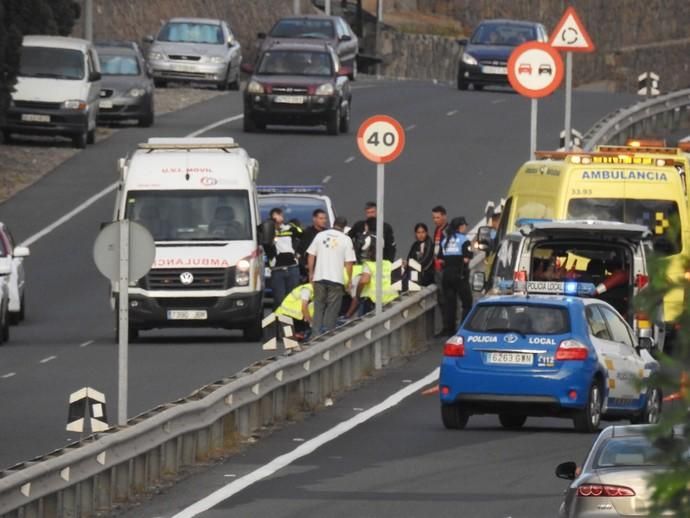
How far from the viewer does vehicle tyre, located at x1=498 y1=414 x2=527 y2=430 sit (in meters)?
20.6

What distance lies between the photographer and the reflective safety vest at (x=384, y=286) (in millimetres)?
28469

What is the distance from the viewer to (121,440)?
49.1ft

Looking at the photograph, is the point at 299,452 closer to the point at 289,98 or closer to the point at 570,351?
the point at 570,351

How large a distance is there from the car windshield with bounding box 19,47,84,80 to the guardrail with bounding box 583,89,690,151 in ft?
34.3

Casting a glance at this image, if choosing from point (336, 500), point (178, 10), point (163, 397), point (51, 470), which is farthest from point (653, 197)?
point (178, 10)

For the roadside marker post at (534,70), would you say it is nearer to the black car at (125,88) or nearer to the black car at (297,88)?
the black car at (297,88)

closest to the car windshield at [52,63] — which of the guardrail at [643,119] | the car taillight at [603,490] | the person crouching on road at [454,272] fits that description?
the guardrail at [643,119]

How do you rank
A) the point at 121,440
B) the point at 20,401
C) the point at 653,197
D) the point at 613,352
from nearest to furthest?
the point at 121,440 → the point at 613,352 → the point at 20,401 → the point at 653,197

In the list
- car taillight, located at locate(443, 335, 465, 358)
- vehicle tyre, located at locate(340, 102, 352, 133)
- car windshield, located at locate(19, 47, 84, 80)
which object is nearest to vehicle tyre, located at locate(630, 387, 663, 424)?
car taillight, located at locate(443, 335, 465, 358)

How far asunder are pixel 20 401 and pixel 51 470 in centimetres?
866

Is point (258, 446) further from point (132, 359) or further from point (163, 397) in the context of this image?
point (132, 359)

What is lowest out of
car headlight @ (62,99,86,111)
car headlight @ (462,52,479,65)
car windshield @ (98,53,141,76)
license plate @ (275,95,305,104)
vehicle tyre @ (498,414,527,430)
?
vehicle tyre @ (498,414,527,430)

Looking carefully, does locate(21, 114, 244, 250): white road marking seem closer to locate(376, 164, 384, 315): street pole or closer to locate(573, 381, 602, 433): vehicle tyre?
locate(376, 164, 384, 315): street pole

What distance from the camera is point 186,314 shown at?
28.1 meters
